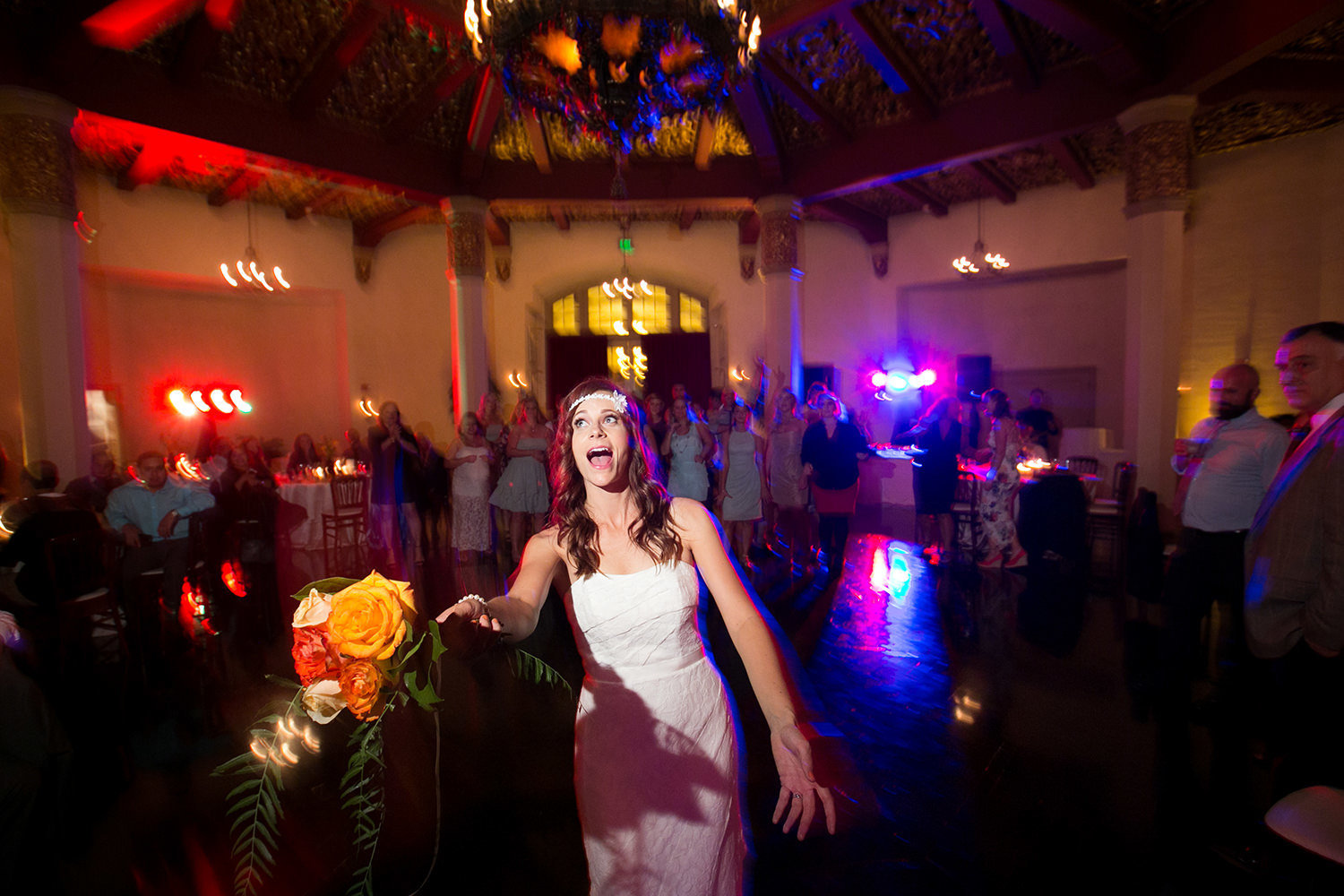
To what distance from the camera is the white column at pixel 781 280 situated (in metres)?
8.51

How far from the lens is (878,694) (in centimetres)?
359

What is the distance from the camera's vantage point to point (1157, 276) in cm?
598

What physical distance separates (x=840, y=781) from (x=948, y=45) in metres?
7.34

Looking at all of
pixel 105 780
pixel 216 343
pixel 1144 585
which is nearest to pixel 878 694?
pixel 1144 585

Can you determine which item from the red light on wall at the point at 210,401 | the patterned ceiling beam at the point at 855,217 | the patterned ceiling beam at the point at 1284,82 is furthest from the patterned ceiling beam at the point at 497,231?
the patterned ceiling beam at the point at 1284,82

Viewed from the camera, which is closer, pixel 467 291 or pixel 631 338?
pixel 467 291

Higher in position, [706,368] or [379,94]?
[379,94]

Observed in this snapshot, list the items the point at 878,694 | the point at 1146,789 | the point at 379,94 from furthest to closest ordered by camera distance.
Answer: the point at 379,94 → the point at 878,694 → the point at 1146,789

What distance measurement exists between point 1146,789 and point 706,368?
9.52 metres

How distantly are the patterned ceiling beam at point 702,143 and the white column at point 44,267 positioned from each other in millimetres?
6225

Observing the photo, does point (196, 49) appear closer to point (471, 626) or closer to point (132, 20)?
point (132, 20)

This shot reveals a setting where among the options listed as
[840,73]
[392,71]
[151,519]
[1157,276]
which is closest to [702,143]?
[840,73]

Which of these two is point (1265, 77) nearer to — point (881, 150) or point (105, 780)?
point (881, 150)

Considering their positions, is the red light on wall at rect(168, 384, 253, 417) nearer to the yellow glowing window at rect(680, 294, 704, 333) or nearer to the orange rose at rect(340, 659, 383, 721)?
the yellow glowing window at rect(680, 294, 704, 333)
